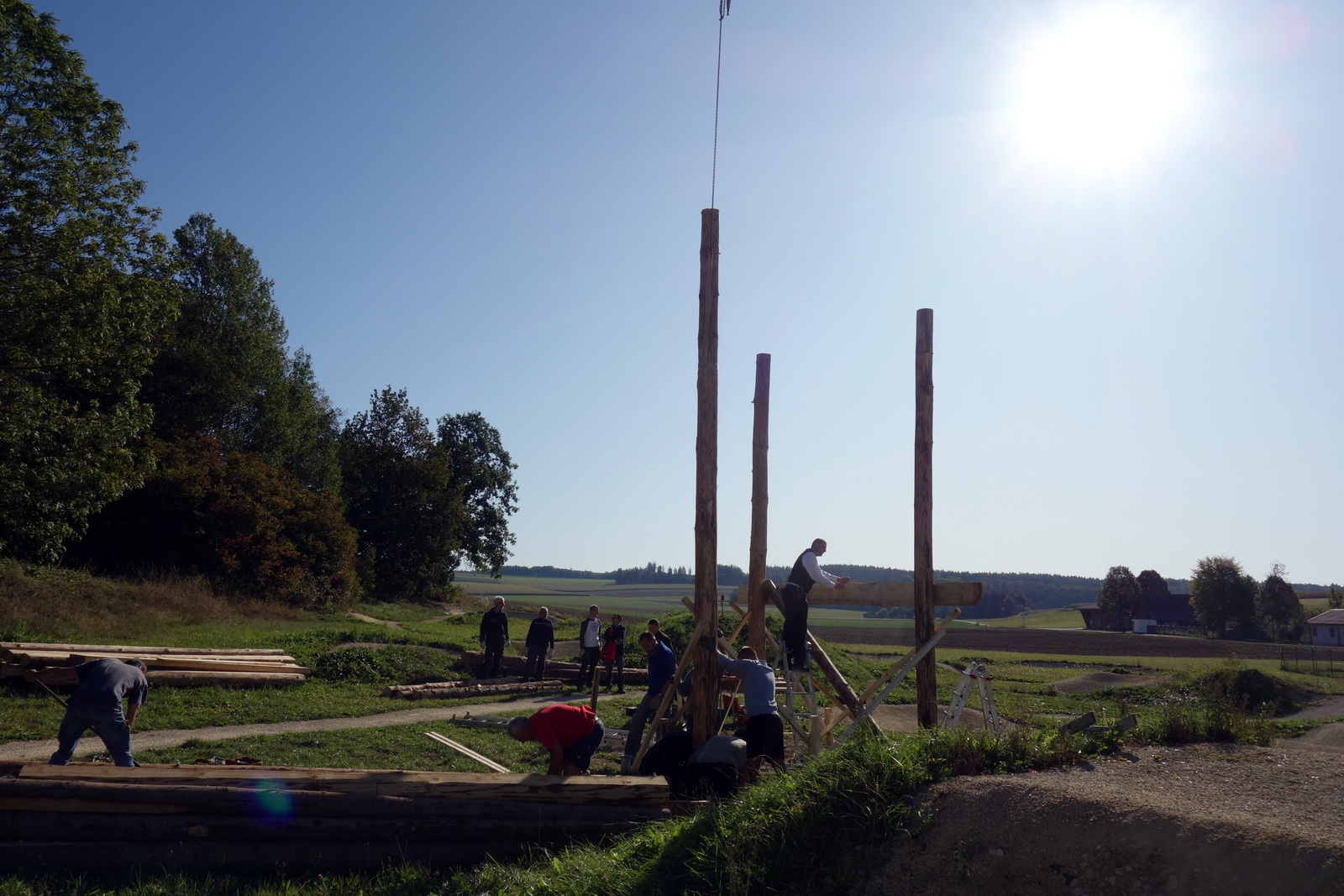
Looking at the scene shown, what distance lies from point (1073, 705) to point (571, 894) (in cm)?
1994

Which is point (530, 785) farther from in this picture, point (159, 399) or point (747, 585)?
point (159, 399)

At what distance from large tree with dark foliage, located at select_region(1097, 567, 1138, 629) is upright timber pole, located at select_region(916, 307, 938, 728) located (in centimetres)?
8227

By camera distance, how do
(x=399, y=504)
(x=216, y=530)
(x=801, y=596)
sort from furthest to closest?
1. (x=399, y=504)
2. (x=216, y=530)
3. (x=801, y=596)

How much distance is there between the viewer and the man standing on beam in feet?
32.9

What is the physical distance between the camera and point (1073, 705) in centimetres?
2205

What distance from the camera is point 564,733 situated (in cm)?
781

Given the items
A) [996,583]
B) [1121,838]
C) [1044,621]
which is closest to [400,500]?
[1121,838]

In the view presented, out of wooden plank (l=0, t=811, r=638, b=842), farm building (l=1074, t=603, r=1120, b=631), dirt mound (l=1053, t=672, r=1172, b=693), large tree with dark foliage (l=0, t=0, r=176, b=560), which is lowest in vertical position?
farm building (l=1074, t=603, r=1120, b=631)

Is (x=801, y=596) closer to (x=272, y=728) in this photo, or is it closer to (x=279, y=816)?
(x=279, y=816)

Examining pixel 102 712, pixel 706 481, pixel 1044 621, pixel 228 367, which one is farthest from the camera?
pixel 1044 621

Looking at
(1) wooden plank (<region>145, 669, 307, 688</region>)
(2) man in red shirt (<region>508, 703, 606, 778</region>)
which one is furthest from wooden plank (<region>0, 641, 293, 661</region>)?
(2) man in red shirt (<region>508, 703, 606, 778</region>)

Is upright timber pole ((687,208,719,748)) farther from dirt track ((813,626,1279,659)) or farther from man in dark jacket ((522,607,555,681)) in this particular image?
dirt track ((813,626,1279,659))

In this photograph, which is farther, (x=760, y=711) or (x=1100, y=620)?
(x=1100, y=620)

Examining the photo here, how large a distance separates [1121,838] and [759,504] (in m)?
6.58
